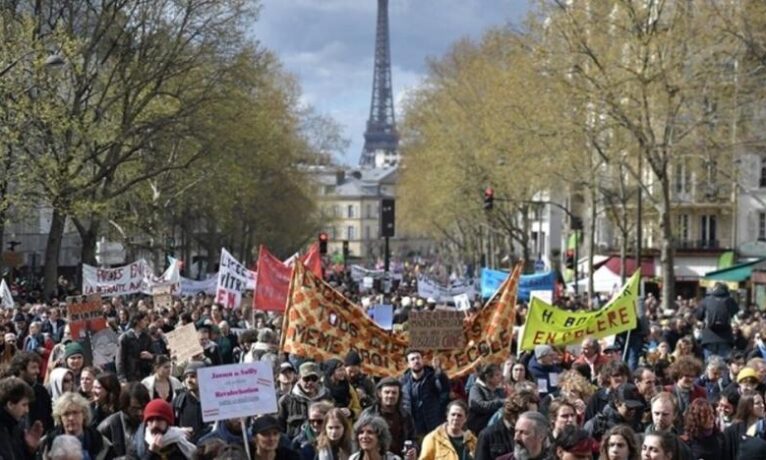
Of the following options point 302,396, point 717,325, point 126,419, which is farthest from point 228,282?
point 126,419

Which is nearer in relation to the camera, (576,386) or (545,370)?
(576,386)

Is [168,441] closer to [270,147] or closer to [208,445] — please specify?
[208,445]

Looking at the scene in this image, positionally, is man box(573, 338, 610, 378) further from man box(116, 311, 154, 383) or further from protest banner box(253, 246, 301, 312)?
protest banner box(253, 246, 301, 312)

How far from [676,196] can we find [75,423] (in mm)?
55633

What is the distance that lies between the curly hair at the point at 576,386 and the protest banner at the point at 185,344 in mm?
4026

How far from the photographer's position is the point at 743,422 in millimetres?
10719

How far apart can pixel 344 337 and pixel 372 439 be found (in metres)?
5.48

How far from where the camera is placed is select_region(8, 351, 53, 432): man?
11.4m

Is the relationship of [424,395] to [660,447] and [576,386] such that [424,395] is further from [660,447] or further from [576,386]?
[660,447]

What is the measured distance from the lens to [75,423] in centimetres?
941

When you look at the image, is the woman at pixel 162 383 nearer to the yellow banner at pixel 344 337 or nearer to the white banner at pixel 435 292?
the yellow banner at pixel 344 337

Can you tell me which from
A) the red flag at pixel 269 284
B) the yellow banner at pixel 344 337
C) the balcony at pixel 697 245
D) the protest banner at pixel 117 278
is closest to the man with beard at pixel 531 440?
the yellow banner at pixel 344 337

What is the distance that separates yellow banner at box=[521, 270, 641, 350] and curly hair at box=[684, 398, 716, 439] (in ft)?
22.4

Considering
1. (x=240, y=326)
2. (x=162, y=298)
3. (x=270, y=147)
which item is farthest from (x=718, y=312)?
(x=270, y=147)
